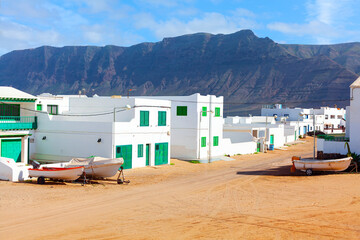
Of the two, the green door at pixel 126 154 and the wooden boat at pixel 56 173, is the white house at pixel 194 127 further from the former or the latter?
the wooden boat at pixel 56 173

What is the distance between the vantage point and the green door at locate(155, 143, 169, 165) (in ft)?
105

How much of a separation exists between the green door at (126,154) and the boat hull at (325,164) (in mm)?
11750

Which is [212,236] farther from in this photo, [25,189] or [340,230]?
[25,189]

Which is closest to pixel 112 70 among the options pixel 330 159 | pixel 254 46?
pixel 254 46

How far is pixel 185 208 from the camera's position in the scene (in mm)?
16953

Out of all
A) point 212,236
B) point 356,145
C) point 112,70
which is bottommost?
point 212,236

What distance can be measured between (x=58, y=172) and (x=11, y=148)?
8.70 meters

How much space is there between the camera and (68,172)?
869 inches

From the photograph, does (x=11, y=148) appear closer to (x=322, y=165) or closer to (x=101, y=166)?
(x=101, y=166)

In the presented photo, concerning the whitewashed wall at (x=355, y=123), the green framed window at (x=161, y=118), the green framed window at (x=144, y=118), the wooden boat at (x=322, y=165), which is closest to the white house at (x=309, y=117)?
the whitewashed wall at (x=355, y=123)

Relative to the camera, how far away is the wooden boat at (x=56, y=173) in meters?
22.0

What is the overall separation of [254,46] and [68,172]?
168m

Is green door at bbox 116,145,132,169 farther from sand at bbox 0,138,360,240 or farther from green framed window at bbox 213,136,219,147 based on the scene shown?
green framed window at bbox 213,136,219,147

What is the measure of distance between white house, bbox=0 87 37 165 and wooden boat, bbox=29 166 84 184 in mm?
6784
